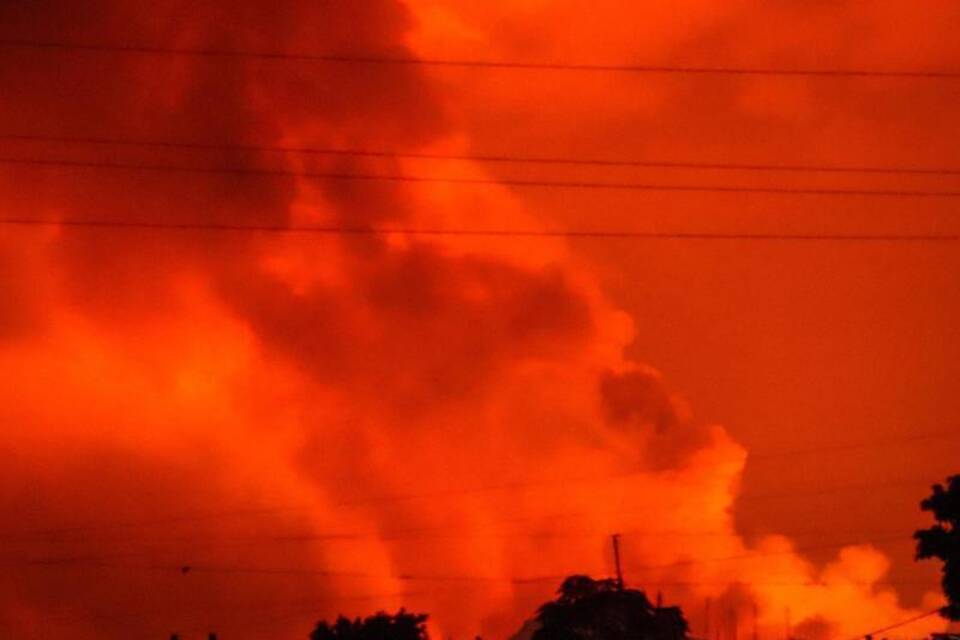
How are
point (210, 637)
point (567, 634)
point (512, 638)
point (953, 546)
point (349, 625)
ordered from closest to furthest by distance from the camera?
point (953, 546)
point (567, 634)
point (349, 625)
point (210, 637)
point (512, 638)

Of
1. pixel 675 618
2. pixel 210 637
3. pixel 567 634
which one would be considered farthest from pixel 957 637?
pixel 210 637

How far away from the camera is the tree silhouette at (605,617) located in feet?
371

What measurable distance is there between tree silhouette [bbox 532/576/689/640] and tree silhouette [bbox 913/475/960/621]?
33.4 m

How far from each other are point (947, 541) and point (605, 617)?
3598 centimetres

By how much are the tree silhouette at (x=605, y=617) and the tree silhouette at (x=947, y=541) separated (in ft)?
110

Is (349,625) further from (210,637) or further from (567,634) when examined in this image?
(210,637)

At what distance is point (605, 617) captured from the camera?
113688 millimetres

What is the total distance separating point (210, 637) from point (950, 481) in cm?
7799

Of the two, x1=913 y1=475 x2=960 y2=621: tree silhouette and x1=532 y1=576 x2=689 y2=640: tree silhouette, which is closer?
x1=913 y1=475 x2=960 y2=621: tree silhouette

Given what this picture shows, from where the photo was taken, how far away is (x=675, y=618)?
380 ft

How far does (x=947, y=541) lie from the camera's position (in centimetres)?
8181

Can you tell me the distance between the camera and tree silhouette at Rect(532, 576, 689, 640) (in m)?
113

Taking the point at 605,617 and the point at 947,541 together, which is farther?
the point at 605,617

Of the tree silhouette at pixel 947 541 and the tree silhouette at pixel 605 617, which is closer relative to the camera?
the tree silhouette at pixel 947 541
